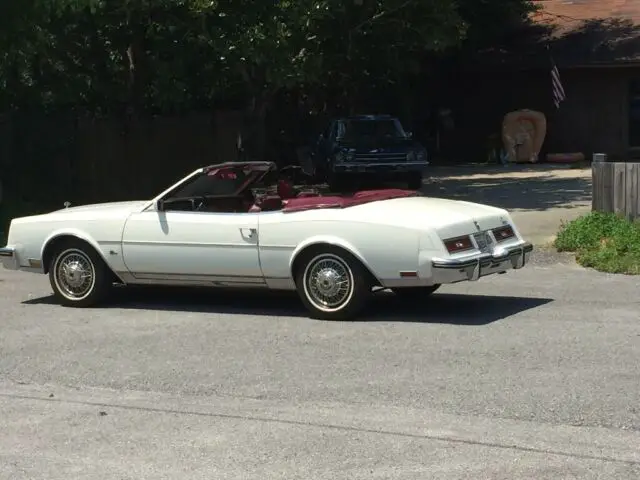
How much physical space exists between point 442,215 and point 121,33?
40.6 ft

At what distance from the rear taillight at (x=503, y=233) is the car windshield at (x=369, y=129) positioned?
45.3 ft

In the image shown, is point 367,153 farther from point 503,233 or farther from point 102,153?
point 503,233

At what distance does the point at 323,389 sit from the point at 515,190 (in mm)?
15819

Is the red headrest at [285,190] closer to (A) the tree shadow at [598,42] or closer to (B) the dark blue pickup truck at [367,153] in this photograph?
(B) the dark blue pickup truck at [367,153]

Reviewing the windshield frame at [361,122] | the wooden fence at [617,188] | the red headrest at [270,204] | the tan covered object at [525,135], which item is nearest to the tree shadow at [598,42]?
the tan covered object at [525,135]

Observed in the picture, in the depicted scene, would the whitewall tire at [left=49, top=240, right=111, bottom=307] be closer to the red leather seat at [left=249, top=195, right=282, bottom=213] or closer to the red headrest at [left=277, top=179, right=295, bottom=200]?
the red leather seat at [left=249, top=195, right=282, bottom=213]

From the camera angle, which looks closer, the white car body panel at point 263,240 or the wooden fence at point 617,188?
the white car body panel at point 263,240

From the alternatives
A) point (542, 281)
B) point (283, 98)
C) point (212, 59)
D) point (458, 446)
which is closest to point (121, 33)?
point (212, 59)

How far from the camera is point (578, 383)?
740cm

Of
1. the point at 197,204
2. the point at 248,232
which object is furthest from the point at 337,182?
the point at 248,232

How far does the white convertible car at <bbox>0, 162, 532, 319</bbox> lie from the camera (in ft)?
30.9

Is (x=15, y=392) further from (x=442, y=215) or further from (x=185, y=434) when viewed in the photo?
(x=442, y=215)

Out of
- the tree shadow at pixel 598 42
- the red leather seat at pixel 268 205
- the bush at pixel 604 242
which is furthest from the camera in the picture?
the tree shadow at pixel 598 42

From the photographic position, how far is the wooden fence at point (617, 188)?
1469 cm
